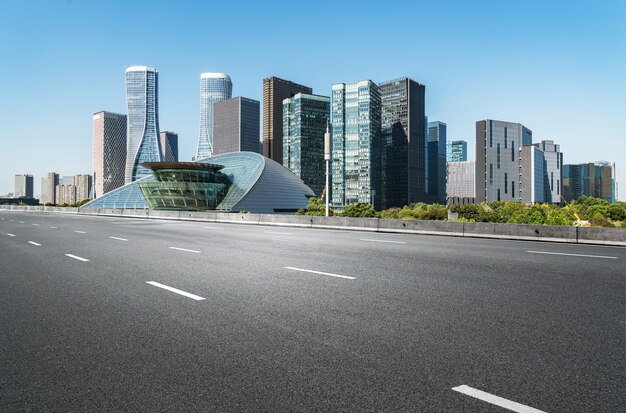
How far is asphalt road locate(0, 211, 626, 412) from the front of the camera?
3451 mm

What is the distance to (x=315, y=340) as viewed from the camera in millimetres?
4824

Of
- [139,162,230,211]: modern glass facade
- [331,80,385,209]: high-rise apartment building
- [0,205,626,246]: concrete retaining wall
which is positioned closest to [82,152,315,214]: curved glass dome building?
[139,162,230,211]: modern glass facade

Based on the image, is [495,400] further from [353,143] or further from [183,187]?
[353,143]

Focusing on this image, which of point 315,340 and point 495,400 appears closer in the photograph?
point 495,400

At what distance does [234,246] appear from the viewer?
1575cm

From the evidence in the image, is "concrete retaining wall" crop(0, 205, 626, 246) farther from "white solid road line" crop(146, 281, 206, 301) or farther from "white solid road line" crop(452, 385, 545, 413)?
"white solid road line" crop(452, 385, 545, 413)

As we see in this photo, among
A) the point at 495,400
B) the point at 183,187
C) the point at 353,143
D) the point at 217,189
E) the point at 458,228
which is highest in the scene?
the point at 353,143

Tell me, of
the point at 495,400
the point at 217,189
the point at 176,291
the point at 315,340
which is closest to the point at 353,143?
the point at 217,189

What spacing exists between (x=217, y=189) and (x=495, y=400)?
92844mm

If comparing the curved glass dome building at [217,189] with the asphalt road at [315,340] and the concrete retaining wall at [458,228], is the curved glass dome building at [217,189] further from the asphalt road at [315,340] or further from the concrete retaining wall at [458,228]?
the asphalt road at [315,340]

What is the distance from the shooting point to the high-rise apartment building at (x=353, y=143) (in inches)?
7603

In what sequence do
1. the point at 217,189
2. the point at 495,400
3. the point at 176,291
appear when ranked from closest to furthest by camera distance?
the point at 495,400, the point at 176,291, the point at 217,189

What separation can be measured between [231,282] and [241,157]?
98014 millimetres

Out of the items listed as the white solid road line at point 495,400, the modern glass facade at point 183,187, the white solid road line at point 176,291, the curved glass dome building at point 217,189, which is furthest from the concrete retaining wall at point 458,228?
the modern glass facade at point 183,187
